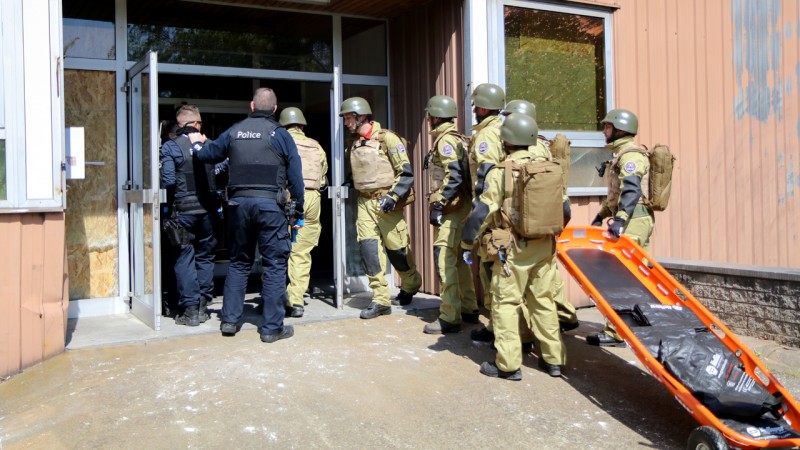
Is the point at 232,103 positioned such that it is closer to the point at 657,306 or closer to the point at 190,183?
the point at 190,183

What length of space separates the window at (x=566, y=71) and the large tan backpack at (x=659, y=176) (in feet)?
4.59

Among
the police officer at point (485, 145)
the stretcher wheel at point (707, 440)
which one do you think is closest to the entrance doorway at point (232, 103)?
the police officer at point (485, 145)

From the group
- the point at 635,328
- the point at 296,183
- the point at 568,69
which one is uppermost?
the point at 568,69

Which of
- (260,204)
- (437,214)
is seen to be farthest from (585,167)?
(260,204)

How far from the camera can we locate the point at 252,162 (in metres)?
5.85

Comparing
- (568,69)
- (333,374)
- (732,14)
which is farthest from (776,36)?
(333,374)

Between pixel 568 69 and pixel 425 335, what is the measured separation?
3607mm

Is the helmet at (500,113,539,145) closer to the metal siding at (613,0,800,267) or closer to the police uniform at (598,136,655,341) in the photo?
the police uniform at (598,136,655,341)

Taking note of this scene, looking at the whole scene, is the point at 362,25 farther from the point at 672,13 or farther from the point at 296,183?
the point at 672,13

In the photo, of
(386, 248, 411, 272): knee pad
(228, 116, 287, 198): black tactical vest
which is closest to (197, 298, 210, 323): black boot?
(228, 116, 287, 198): black tactical vest

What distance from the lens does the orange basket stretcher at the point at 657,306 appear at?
362 centimetres

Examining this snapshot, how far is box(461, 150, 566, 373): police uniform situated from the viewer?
198 inches

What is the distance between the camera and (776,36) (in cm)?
934

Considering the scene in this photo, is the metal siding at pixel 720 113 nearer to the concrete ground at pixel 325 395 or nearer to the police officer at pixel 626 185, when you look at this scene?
the police officer at pixel 626 185
